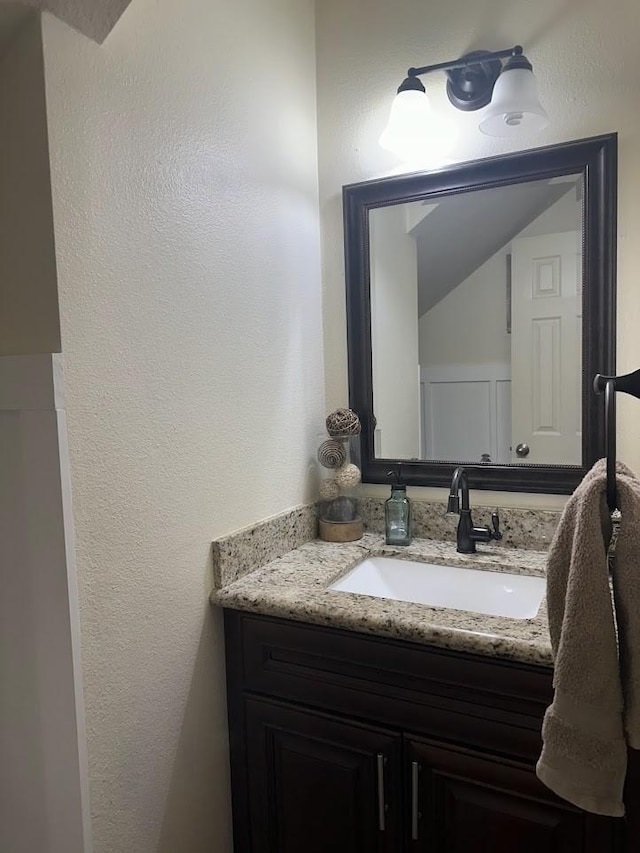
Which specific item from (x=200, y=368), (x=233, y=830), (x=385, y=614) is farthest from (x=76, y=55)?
(x=233, y=830)

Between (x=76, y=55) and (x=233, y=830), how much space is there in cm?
163

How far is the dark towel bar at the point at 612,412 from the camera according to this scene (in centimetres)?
70

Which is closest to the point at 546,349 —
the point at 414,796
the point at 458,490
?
the point at 458,490

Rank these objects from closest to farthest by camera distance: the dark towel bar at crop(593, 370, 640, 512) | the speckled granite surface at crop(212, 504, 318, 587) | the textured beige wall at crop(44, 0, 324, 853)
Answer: the dark towel bar at crop(593, 370, 640, 512)
the textured beige wall at crop(44, 0, 324, 853)
the speckled granite surface at crop(212, 504, 318, 587)

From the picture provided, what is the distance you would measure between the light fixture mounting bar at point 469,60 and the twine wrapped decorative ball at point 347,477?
3.41 feet

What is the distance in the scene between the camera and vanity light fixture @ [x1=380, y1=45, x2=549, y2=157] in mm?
Answer: 1356

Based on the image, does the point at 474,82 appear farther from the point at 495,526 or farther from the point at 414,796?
the point at 414,796

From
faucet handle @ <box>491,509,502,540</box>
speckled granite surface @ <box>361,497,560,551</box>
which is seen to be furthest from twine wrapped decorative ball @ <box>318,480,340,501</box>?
faucet handle @ <box>491,509,502,540</box>

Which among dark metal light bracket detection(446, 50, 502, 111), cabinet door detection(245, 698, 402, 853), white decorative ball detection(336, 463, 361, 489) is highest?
dark metal light bracket detection(446, 50, 502, 111)

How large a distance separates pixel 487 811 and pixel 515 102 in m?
1.49

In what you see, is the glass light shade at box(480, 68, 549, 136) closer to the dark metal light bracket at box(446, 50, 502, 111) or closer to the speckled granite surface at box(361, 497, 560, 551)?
the dark metal light bracket at box(446, 50, 502, 111)

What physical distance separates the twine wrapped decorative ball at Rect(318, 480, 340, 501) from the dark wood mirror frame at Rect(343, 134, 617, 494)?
12 centimetres

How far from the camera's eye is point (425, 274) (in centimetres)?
164

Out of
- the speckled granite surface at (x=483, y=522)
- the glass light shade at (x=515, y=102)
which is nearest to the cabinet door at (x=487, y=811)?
the speckled granite surface at (x=483, y=522)
